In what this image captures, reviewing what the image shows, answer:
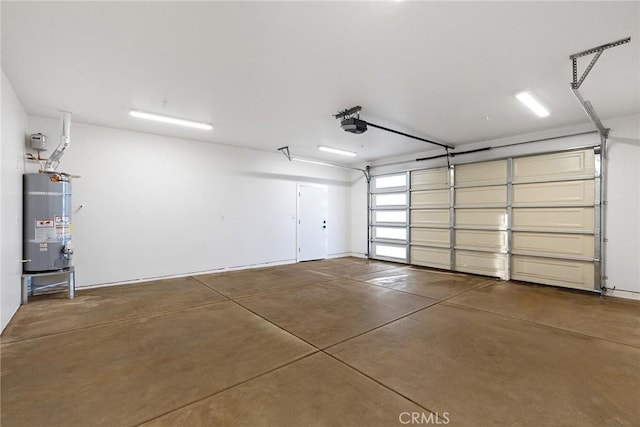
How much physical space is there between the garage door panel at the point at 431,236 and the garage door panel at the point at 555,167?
1901 millimetres

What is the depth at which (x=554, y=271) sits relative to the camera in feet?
17.4

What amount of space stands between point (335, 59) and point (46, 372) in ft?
12.8

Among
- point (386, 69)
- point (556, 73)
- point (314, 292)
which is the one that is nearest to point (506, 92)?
point (556, 73)

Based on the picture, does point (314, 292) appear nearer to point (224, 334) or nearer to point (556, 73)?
point (224, 334)

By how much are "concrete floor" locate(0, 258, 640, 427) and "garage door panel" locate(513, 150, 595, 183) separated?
222 centimetres

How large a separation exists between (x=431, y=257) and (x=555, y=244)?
8.24 ft

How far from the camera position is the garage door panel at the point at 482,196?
598 centimetres

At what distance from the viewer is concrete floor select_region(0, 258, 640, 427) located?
1855mm

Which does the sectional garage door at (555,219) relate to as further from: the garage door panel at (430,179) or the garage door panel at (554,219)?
the garage door panel at (430,179)

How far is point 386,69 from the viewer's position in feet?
10.4

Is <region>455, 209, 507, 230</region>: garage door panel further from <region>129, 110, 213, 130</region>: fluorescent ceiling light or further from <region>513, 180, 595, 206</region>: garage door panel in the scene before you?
<region>129, 110, 213, 130</region>: fluorescent ceiling light

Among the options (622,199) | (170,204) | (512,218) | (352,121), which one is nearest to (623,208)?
(622,199)

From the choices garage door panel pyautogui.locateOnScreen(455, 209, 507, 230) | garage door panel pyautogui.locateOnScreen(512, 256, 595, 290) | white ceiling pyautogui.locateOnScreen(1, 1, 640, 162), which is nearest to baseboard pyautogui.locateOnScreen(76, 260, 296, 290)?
white ceiling pyautogui.locateOnScreen(1, 1, 640, 162)

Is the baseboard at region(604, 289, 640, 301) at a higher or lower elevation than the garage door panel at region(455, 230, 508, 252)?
lower
